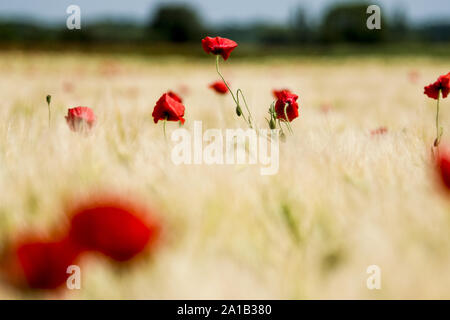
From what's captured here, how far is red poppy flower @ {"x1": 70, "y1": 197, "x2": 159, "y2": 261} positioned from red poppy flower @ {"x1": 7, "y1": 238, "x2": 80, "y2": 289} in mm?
17

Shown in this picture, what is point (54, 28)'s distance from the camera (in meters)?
45.2

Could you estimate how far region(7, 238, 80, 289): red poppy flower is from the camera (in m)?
0.43

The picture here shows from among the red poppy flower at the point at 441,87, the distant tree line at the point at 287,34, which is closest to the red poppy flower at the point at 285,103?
the red poppy flower at the point at 441,87

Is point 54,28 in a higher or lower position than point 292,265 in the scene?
higher

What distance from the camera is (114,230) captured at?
42 centimetres

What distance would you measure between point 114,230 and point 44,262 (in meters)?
0.07

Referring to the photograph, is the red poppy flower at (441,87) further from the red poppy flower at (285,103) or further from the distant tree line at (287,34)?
the distant tree line at (287,34)

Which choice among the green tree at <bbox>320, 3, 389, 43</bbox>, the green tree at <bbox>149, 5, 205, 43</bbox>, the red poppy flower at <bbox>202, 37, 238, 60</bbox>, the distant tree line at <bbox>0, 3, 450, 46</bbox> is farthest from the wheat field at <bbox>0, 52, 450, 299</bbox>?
the green tree at <bbox>149, 5, 205, 43</bbox>

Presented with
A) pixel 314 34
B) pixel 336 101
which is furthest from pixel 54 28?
pixel 336 101

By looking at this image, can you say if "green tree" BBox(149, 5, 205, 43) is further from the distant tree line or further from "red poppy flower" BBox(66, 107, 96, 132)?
"red poppy flower" BBox(66, 107, 96, 132)

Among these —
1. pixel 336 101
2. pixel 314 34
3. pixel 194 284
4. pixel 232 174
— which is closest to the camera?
pixel 194 284
